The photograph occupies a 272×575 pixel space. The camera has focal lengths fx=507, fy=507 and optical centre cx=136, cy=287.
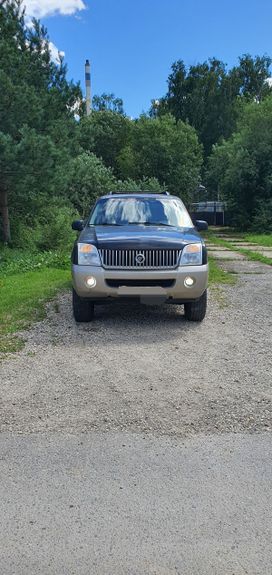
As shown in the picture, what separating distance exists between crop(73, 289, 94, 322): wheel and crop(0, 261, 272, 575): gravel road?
5.8 inches

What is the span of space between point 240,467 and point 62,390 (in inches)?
70.7

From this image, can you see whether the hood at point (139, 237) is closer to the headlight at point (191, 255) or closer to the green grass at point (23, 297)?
the headlight at point (191, 255)

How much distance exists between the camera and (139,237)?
21.5ft

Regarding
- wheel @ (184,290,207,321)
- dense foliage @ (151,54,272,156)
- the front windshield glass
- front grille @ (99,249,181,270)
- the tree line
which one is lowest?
wheel @ (184,290,207,321)

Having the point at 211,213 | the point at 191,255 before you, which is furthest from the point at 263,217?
the point at 191,255

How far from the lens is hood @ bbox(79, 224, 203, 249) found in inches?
253

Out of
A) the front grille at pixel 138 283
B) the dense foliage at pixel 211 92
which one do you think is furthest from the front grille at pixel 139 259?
the dense foliage at pixel 211 92

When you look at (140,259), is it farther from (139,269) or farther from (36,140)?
(36,140)

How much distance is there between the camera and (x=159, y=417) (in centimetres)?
389

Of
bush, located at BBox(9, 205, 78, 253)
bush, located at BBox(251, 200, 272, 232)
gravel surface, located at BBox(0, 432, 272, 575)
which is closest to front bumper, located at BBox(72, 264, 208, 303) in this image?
gravel surface, located at BBox(0, 432, 272, 575)

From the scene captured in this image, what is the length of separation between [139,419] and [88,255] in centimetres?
306

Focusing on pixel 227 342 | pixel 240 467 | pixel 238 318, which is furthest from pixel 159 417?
pixel 238 318

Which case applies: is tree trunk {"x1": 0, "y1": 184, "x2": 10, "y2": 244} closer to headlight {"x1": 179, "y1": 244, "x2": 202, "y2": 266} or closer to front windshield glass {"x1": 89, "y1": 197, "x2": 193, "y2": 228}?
front windshield glass {"x1": 89, "y1": 197, "x2": 193, "y2": 228}

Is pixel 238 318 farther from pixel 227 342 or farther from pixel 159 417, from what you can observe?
pixel 159 417
